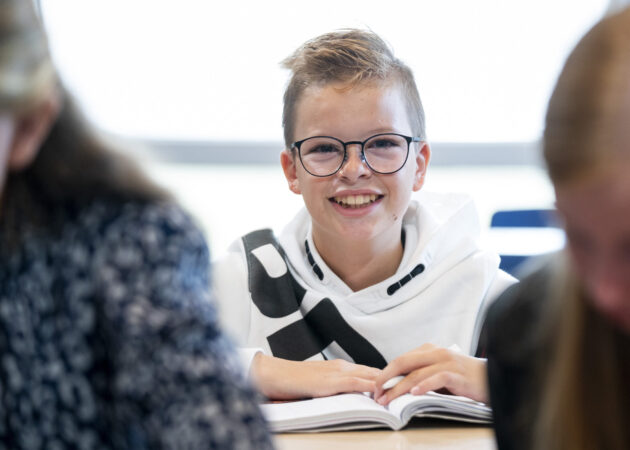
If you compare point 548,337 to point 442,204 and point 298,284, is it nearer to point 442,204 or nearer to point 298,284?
point 298,284

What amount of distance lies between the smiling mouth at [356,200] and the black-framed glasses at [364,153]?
67 mm

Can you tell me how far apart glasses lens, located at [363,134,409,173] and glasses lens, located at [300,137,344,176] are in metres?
0.07

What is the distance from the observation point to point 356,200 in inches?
73.4

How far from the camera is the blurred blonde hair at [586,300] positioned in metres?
0.61

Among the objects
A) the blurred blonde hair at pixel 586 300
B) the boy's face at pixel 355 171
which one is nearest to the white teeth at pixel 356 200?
the boy's face at pixel 355 171

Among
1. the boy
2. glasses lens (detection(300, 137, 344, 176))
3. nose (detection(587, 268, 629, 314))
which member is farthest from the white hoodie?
nose (detection(587, 268, 629, 314))

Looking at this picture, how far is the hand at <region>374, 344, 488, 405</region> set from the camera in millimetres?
1378

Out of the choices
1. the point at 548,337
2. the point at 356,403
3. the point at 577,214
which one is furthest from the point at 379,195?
the point at 577,214

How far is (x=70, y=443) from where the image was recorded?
73cm

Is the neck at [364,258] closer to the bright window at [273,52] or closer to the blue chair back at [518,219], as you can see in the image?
the blue chair back at [518,219]

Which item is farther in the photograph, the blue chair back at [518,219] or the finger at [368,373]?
the blue chair back at [518,219]

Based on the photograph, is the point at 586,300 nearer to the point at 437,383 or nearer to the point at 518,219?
the point at 437,383

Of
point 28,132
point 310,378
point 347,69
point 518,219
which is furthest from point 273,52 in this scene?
point 28,132

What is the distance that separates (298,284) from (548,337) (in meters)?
1.18
